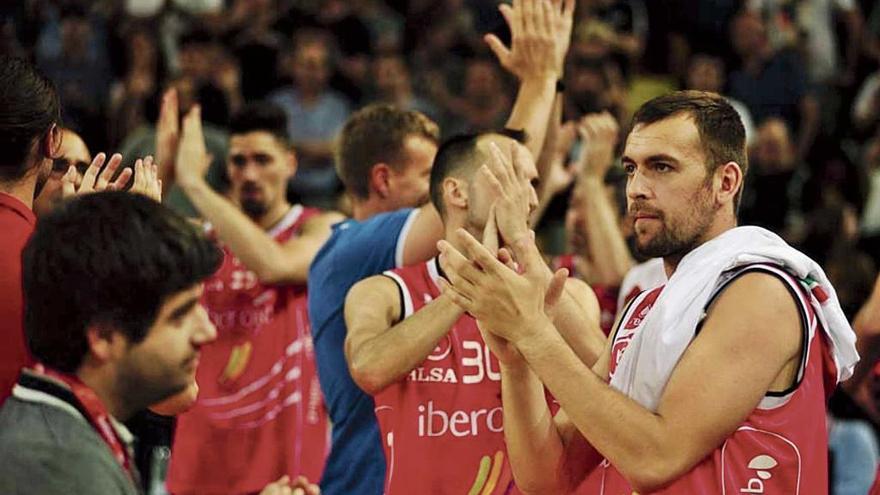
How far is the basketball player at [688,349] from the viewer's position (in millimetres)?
3590

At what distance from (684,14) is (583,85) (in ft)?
8.37

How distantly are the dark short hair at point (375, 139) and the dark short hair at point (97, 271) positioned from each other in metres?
3.02

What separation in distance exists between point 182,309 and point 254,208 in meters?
4.16

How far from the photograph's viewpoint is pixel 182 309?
3.05 m

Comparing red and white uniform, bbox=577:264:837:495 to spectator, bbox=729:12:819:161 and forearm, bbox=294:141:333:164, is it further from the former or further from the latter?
spectator, bbox=729:12:819:161

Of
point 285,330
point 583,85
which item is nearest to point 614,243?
point 285,330

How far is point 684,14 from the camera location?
1355 centimetres

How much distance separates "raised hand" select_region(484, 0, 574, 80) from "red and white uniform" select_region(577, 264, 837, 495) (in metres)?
2.23

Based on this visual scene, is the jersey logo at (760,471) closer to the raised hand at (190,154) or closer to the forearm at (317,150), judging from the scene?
the raised hand at (190,154)

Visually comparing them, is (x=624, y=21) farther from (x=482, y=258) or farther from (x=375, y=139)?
(x=482, y=258)

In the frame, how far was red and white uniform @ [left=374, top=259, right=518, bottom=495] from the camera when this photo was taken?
15.5ft

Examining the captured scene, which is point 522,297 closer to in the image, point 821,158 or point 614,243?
point 614,243

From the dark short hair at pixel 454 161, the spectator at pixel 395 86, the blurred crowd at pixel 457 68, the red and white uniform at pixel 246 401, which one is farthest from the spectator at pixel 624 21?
the dark short hair at pixel 454 161

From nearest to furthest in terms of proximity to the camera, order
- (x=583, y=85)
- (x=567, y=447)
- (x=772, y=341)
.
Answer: (x=772, y=341) < (x=567, y=447) < (x=583, y=85)
